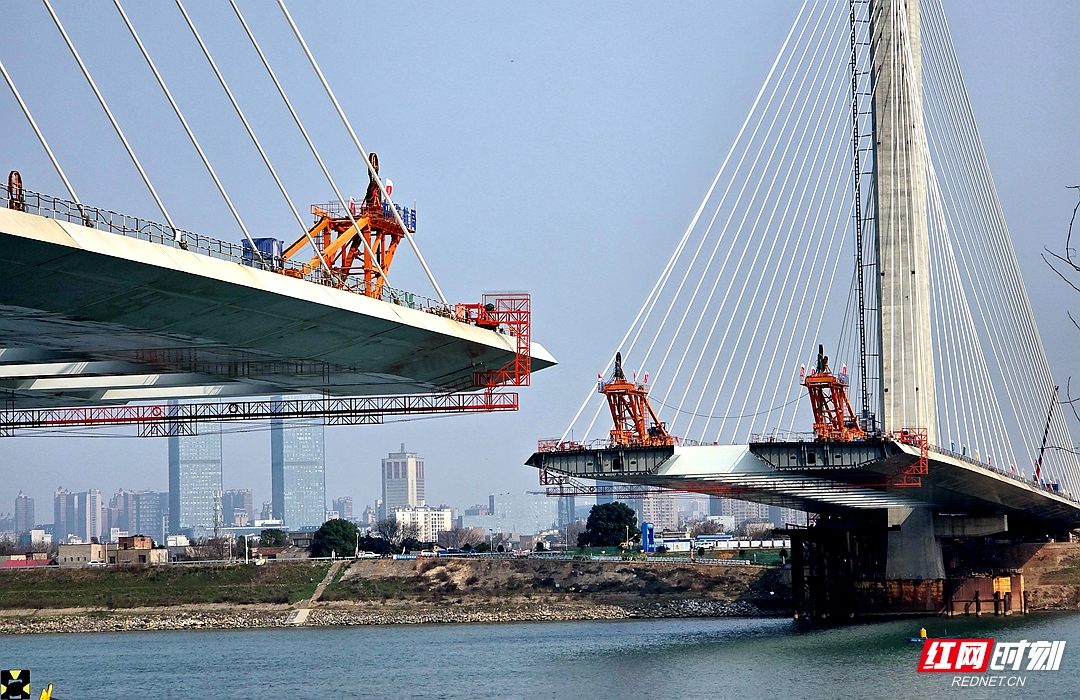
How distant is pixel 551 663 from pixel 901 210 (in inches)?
1063

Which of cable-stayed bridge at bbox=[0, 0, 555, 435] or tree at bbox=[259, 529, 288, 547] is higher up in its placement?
cable-stayed bridge at bbox=[0, 0, 555, 435]

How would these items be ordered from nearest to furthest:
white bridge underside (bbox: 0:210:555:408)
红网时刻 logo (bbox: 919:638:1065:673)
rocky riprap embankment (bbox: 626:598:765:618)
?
white bridge underside (bbox: 0:210:555:408)
红网时刻 logo (bbox: 919:638:1065:673)
rocky riprap embankment (bbox: 626:598:765:618)

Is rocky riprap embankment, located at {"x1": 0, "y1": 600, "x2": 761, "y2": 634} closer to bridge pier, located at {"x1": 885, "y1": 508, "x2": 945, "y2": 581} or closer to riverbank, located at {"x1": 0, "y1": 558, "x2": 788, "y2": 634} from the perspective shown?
riverbank, located at {"x1": 0, "y1": 558, "x2": 788, "y2": 634}

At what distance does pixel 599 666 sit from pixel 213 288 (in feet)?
82.3

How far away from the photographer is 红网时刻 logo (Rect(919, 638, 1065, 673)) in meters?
45.8

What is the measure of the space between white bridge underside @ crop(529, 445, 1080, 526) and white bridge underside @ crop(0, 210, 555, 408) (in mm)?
12305

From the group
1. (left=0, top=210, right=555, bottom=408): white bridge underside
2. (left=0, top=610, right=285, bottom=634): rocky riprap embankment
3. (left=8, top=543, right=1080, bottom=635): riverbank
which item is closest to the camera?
(left=0, top=210, right=555, bottom=408): white bridge underside

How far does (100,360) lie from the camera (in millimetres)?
38188

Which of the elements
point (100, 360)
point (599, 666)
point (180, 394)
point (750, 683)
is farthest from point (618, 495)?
point (100, 360)

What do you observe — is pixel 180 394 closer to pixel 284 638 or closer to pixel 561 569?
pixel 284 638

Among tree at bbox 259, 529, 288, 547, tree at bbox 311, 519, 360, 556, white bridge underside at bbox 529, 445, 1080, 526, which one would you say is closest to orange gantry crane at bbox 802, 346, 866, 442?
white bridge underside at bbox 529, 445, 1080, 526

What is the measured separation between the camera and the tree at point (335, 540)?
119312 mm

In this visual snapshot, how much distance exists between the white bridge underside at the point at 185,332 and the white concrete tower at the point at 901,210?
78.2ft

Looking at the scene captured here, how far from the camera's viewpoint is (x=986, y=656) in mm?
48812
